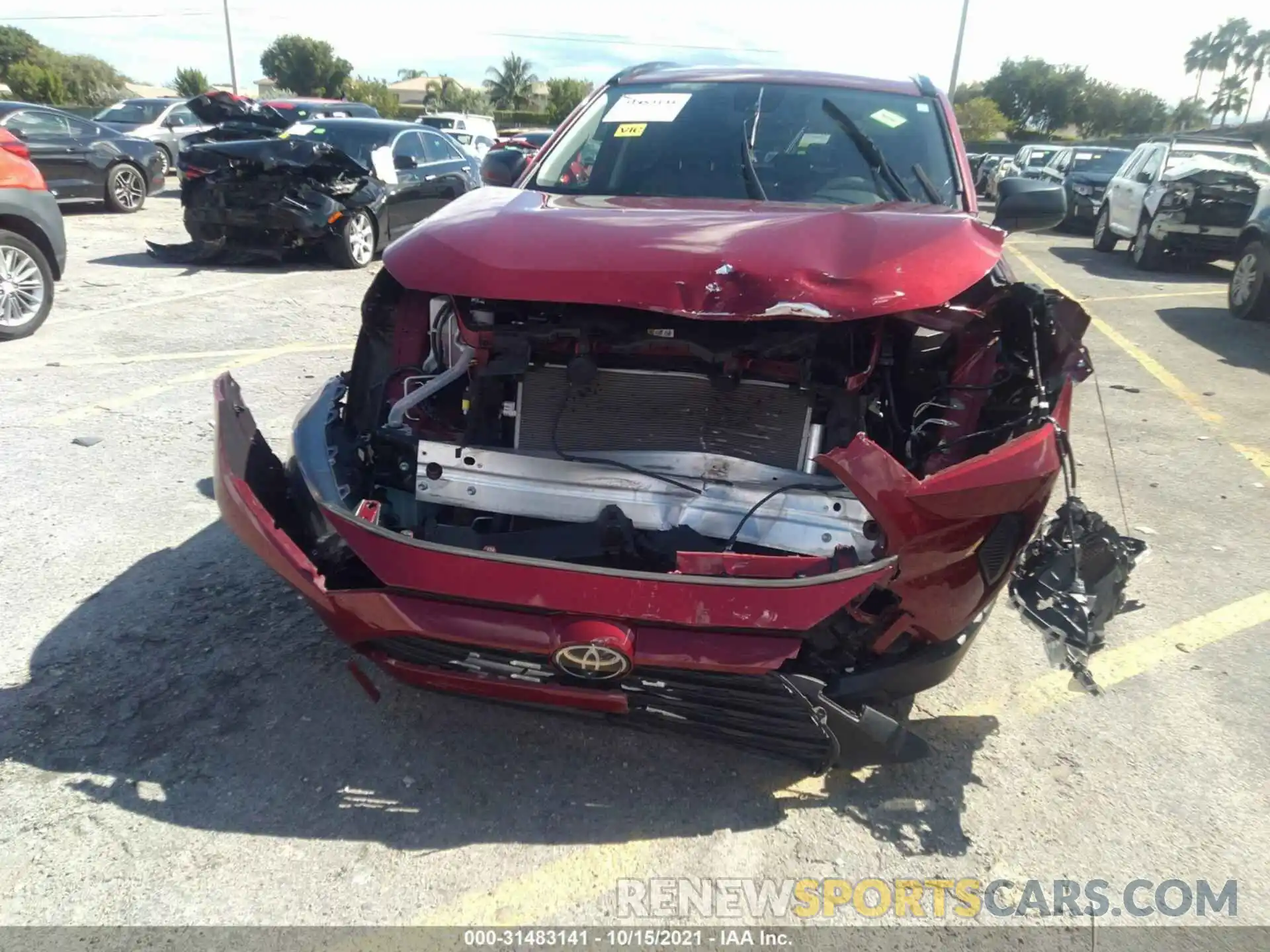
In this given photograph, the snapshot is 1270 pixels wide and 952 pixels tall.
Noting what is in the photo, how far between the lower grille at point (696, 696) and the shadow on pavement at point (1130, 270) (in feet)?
38.7

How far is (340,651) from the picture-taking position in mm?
3205

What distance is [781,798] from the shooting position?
265 centimetres

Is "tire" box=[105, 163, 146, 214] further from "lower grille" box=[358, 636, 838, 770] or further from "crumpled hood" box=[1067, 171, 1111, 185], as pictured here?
"crumpled hood" box=[1067, 171, 1111, 185]

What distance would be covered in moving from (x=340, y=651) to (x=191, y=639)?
0.52m

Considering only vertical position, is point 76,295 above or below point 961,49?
below

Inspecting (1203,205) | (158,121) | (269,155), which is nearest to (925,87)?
(269,155)

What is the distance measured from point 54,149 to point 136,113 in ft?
21.0

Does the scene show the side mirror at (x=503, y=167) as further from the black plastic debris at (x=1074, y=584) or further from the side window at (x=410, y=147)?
the side window at (x=410, y=147)

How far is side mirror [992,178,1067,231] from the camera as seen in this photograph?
3.60m

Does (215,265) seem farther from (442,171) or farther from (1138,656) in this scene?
(1138,656)

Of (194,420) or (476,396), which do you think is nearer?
(476,396)

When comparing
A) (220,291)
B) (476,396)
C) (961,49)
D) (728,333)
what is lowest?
(220,291)

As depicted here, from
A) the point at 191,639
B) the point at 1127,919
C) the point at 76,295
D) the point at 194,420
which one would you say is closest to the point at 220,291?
the point at 76,295

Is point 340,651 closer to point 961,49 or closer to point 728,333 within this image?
point 728,333
